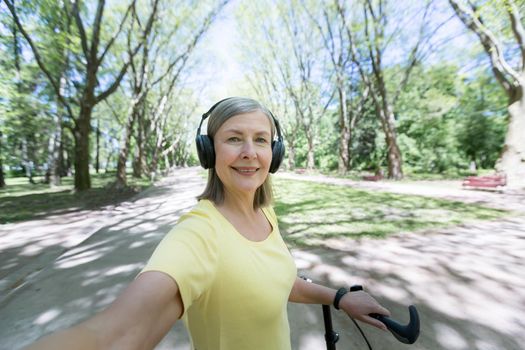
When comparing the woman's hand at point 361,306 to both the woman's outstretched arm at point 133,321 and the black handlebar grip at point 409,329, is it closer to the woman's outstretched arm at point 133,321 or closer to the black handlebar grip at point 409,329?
the black handlebar grip at point 409,329

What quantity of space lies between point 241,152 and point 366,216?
7.31 metres

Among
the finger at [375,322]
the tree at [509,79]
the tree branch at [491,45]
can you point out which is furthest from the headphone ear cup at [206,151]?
the tree at [509,79]

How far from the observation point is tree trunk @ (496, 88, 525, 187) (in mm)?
12797

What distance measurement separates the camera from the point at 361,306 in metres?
1.33

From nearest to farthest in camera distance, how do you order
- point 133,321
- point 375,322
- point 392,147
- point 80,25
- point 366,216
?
point 133,321, point 375,322, point 366,216, point 80,25, point 392,147

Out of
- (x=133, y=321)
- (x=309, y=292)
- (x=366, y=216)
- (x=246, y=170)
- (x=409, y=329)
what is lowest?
(x=366, y=216)

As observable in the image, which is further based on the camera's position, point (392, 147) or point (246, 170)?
point (392, 147)

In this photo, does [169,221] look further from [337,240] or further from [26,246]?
[337,240]

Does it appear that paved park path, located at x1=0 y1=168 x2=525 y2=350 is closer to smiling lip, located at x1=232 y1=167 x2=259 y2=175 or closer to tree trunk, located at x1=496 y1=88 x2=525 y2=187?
smiling lip, located at x1=232 y1=167 x2=259 y2=175

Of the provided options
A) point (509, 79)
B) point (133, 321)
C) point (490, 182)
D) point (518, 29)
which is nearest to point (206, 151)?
point (133, 321)

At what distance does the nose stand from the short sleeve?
35 cm

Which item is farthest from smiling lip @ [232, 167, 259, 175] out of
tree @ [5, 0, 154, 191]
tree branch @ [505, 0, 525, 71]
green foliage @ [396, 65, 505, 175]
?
green foliage @ [396, 65, 505, 175]

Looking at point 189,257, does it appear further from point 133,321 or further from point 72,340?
point 72,340

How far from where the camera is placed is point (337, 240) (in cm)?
556
